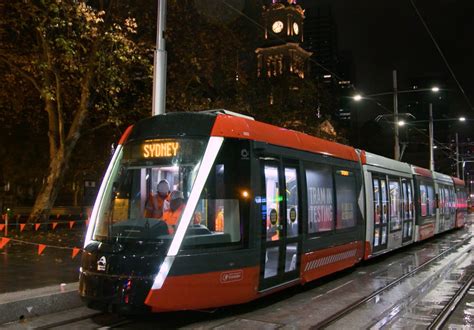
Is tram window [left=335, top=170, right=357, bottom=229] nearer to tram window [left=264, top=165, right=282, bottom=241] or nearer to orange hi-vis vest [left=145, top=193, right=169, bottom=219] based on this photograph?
tram window [left=264, top=165, right=282, bottom=241]

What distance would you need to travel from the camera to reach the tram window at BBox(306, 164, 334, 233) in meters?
9.76

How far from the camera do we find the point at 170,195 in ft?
24.0

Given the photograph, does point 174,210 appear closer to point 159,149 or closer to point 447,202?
point 159,149

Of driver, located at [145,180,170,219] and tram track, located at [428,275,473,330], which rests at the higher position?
driver, located at [145,180,170,219]

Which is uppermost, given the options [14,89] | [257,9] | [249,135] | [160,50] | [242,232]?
[257,9]

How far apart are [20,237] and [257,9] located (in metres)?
13.2

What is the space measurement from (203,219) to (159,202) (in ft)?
2.36

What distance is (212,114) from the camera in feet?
25.6

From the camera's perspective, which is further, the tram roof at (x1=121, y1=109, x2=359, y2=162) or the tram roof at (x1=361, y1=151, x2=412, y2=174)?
the tram roof at (x1=361, y1=151, x2=412, y2=174)

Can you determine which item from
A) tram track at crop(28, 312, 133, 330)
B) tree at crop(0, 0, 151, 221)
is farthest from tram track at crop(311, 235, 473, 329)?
tree at crop(0, 0, 151, 221)

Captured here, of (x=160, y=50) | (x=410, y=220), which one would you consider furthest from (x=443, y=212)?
(x=160, y=50)

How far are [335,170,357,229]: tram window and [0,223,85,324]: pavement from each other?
5661mm

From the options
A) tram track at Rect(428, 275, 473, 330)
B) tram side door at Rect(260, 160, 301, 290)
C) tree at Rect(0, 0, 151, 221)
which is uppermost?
tree at Rect(0, 0, 151, 221)

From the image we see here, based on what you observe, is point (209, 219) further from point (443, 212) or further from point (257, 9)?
point (443, 212)
